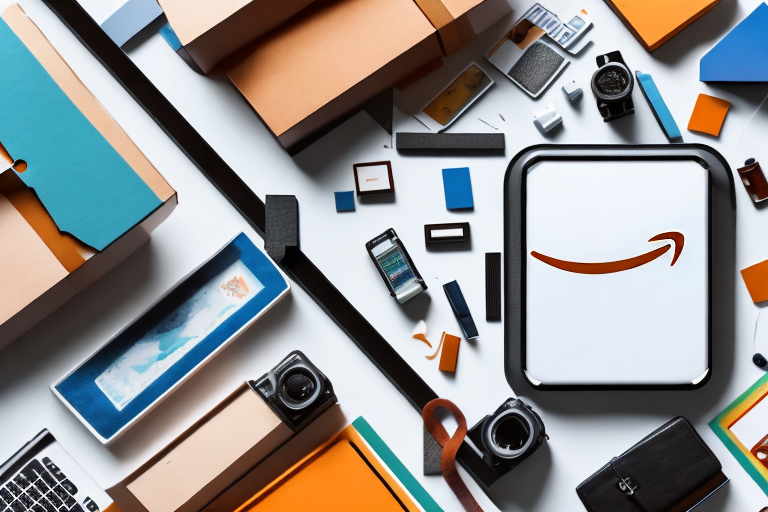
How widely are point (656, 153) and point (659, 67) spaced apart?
14cm

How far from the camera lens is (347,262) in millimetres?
948

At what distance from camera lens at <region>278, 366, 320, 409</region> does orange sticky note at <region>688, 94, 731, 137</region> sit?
1.98 ft

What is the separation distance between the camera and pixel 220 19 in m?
0.85

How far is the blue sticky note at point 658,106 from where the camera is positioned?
3.06ft

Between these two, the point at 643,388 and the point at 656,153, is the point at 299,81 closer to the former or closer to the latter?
the point at 656,153

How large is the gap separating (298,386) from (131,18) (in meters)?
0.54

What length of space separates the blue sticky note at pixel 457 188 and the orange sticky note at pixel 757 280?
37cm

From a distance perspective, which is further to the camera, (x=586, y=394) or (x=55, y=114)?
(x=586, y=394)

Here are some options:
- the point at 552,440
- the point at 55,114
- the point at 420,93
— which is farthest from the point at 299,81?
the point at 552,440

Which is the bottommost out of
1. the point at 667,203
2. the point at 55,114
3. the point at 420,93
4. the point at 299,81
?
the point at 667,203

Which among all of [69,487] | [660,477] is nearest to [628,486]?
[660,477]

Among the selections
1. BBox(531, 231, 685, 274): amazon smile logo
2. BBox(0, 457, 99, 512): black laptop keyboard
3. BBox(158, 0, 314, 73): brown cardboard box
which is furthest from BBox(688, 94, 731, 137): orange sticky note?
BBox(0, 457, 99, 512): black laptop keyboard

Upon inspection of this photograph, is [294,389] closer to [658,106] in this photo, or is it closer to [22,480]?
[22,480]

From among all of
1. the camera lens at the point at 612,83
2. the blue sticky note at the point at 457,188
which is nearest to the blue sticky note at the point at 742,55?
the camera lens at the point at 612,83
